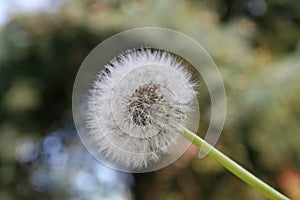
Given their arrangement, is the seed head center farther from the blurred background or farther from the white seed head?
the blurred background

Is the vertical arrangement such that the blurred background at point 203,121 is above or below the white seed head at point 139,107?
below

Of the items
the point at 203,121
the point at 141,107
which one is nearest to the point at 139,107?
the point at 141,107

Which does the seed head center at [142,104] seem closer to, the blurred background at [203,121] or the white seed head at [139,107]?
the white seed head at [139,107]

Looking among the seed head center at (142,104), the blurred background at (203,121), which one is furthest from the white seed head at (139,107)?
the blurred background at (203,121)

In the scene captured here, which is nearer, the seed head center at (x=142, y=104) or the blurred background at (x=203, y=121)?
the seed head center at (x=142, y=104)

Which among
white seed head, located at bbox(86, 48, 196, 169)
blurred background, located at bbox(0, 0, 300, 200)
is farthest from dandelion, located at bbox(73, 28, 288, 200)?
blurred background, located at bbox(0, 0, 300, 200)

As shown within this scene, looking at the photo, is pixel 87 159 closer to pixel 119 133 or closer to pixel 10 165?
pixel 10 165

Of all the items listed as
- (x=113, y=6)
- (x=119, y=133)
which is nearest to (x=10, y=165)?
(x=113, y=6)
